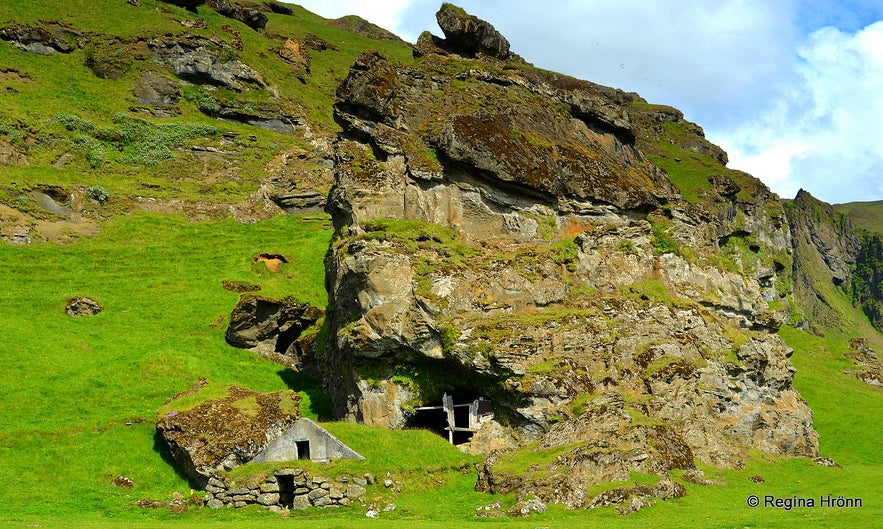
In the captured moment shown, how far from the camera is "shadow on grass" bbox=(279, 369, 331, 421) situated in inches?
1548

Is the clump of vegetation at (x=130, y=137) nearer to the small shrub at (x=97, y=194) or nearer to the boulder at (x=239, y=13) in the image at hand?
the small shrub at (x=97, y=194)

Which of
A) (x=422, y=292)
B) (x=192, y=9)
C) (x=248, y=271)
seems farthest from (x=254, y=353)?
(x=192, y=9)

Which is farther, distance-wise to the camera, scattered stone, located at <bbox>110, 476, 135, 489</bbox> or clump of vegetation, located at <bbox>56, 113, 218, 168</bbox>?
clump of vegetation, located at <bbox>56, 113, 218, 168</bbox>

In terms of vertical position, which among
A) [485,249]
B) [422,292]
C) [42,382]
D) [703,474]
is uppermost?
[485,249]

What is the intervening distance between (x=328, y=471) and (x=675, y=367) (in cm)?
1890

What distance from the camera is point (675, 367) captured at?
36.5 metres

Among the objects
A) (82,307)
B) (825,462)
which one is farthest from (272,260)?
(825,462)

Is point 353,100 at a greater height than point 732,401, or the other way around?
point 353,100

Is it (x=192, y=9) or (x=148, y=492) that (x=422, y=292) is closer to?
(x=148, y=492)

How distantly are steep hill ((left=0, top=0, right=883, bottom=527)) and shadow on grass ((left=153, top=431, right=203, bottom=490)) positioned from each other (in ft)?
0.41

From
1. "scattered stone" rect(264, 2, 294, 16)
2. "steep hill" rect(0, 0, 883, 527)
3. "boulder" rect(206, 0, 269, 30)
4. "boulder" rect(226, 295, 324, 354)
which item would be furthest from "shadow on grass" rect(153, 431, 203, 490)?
"scattered stone" rect(264, 2, 294, 16)

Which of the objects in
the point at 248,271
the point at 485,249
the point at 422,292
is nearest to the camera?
the point at 422,292

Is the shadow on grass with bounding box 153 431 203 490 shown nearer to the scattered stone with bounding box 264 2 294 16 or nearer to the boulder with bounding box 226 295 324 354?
the boulder with bounding box 226 295 324 354

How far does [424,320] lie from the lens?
112ft
